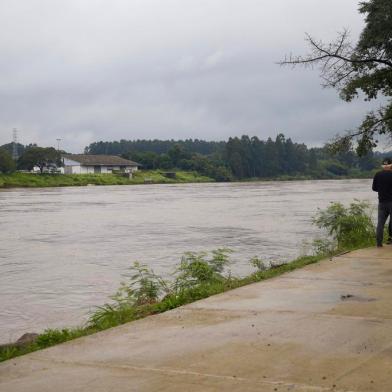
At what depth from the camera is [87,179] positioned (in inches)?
4505

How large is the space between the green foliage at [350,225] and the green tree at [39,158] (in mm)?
94667

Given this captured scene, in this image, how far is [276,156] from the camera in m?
175

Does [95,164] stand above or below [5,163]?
above

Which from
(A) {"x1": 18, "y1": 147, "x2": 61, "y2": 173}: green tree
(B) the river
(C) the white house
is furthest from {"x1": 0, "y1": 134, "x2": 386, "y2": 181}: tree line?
(B) the river

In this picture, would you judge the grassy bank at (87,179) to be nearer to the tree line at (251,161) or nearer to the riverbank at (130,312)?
the tree line at (251,161)

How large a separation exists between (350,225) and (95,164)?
4633 inches

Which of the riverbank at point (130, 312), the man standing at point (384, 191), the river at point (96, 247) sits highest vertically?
the man standing at point (384, 191)

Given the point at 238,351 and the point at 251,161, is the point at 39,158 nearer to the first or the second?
the point at 251,161

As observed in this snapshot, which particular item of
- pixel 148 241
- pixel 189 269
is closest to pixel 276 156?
pixel 148 241

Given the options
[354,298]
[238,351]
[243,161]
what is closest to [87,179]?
[243,161]

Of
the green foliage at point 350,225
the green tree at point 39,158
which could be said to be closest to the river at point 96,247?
the green foliage at point 350,225

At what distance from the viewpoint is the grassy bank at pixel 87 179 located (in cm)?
9825

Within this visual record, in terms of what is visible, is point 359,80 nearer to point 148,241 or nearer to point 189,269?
point 189,269

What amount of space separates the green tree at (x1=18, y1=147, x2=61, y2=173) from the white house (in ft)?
55.5
